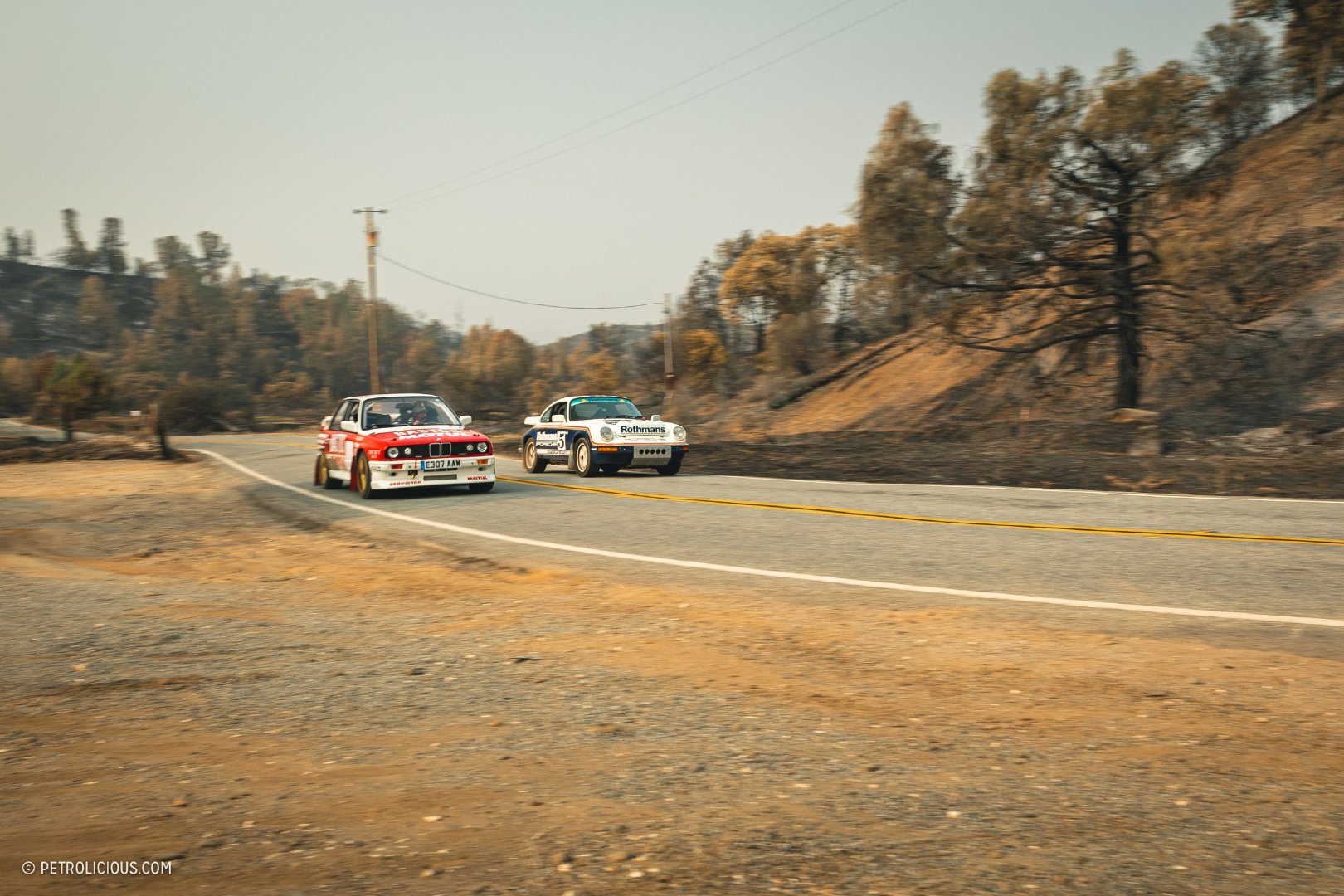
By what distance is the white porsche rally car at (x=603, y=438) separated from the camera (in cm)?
1886

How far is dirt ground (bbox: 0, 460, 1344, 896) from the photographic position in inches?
121

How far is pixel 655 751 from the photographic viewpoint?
4.11 meters

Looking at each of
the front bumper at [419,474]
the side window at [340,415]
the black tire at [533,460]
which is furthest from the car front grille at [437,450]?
the black tire at [533,460]

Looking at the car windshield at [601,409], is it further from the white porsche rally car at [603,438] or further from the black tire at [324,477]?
the black tire at [324,477]

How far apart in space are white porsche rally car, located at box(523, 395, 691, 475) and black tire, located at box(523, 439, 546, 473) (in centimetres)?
2

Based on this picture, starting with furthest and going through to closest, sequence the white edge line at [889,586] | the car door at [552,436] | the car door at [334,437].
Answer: the car door at [552,436] → the car door at [334,437] → the white edge line at [889,586]

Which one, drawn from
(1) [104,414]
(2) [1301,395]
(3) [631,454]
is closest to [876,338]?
(2) [1301,395]

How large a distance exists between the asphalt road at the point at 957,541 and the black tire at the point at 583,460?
254cm

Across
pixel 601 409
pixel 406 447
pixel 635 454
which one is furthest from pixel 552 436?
pixel 406 447

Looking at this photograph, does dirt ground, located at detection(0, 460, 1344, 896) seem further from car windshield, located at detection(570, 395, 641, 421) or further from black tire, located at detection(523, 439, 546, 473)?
black tire, located at detection(523, 439, 546, 473)

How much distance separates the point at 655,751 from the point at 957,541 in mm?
6400

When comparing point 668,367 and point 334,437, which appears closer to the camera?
point 334,437

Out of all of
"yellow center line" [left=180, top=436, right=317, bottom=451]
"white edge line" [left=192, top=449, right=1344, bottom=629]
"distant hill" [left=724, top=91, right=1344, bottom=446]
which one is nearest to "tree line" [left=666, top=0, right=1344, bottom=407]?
"distant hill" [left=724, top=91, right=1344, bottom=446]

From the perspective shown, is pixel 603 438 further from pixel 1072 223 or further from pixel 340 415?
pixel 1072 223
